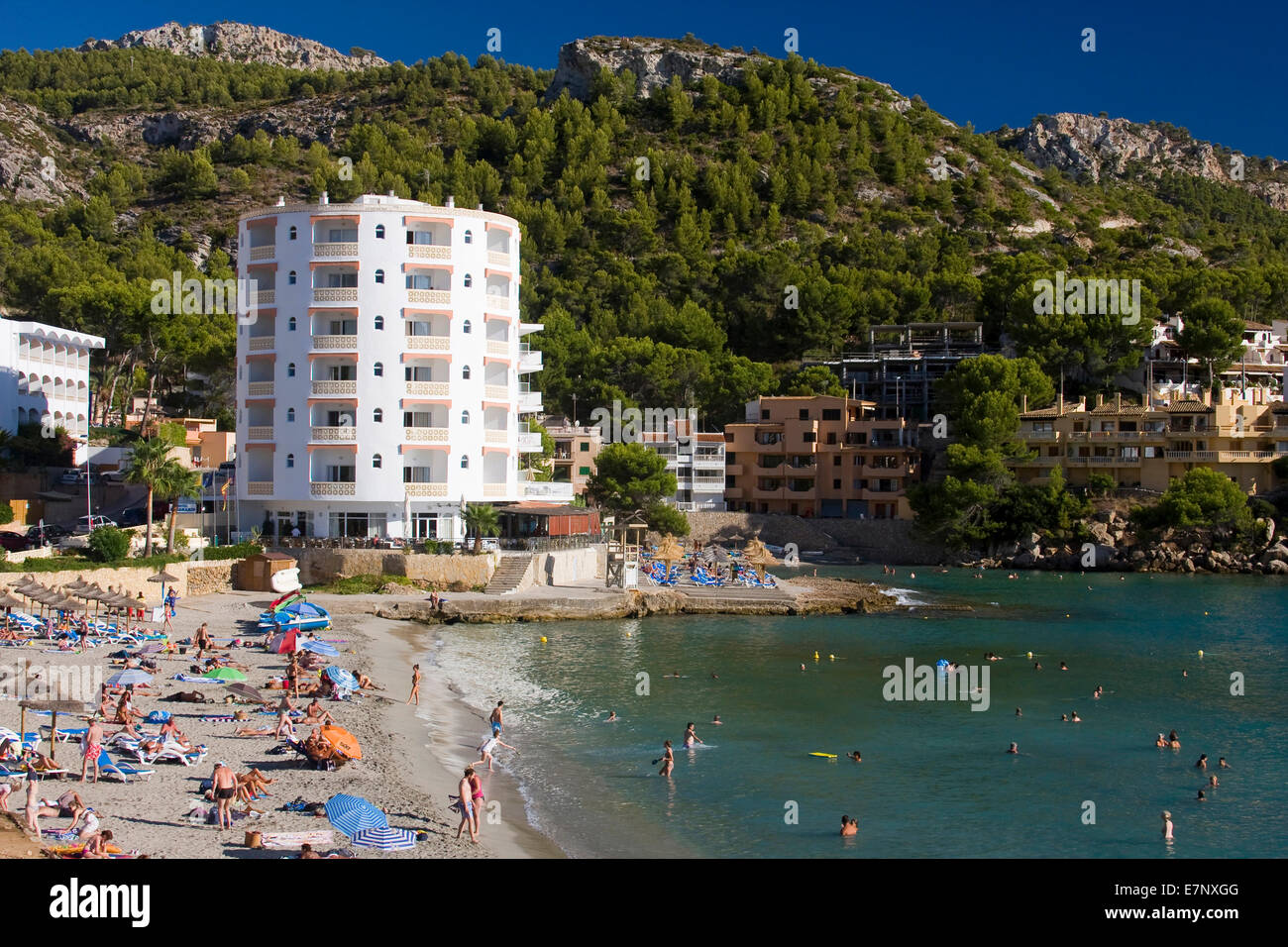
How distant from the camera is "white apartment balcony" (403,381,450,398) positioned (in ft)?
197

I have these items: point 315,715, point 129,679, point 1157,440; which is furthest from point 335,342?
point 1157,440

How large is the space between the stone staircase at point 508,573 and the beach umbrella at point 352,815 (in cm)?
3408

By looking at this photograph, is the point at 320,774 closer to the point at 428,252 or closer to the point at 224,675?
the point at 224,675

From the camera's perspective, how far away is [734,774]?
3131cm

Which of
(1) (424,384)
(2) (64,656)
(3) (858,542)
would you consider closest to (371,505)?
(1) (424,384)

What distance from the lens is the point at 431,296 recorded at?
60.3 m

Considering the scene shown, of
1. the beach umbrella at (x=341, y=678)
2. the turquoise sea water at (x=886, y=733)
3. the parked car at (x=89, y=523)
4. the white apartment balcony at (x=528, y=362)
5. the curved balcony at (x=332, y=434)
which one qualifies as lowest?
the turquoise sea water at (x=886, y=733)

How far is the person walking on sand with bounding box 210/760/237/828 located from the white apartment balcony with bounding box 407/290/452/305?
39.0 m

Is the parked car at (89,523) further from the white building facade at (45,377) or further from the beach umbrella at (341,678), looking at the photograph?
the beach umbrella at (341,678)

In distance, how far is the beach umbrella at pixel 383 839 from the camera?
2230 centimetres

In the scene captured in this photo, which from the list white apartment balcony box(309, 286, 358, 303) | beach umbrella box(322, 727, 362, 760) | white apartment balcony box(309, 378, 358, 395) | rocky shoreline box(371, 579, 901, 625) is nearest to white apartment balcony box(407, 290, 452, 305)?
white apartment balcony box(309, 286, 358, 303)

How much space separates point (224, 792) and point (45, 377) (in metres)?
69.7

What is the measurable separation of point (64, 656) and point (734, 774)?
848 inches

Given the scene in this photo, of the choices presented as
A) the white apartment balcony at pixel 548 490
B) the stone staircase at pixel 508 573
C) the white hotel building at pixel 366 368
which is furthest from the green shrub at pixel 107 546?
the white apartment balcony at pixel 548 490
